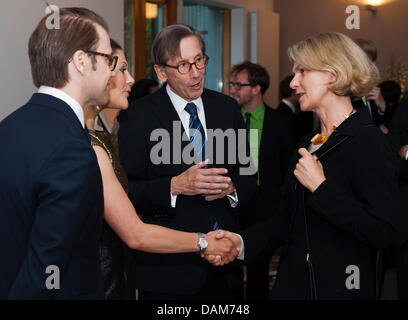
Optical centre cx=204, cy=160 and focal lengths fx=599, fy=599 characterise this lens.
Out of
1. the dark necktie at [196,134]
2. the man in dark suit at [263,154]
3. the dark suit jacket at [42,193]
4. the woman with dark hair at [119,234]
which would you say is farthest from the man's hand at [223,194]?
the man in dark suit at [263,154]

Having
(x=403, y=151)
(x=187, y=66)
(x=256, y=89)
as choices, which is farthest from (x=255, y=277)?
(x=187, y=66)

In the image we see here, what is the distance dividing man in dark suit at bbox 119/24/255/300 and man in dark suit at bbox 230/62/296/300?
6.13 ft

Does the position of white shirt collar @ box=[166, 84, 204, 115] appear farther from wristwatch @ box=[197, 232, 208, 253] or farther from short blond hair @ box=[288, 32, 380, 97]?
short blond hair @ box=[288, 32, 380, 97]

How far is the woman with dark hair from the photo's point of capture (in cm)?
202

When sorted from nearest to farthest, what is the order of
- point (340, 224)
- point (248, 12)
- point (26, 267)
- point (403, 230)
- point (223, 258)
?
point (26, 267), point (340, 224), point (223, 258), point (403, 230), point (248, 12)

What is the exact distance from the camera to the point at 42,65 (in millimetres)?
1641

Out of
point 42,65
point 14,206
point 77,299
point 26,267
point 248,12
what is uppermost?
point 248,12

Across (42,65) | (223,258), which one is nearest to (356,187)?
(223,258)

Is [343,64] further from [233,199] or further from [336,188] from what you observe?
[233,199]

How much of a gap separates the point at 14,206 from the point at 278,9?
8.95 m

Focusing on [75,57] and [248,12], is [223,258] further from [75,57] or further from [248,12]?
[248,12]

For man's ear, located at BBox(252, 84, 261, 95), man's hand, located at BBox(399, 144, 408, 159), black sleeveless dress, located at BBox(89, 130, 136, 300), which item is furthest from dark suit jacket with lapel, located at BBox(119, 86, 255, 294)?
man's ear, located at BBox(252, 84, 261, 95)

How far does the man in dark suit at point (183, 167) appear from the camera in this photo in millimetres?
2611

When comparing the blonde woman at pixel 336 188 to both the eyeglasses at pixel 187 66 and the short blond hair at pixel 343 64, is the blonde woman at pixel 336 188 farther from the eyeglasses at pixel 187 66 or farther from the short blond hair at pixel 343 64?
the eyeglasses at pixel 187 66
